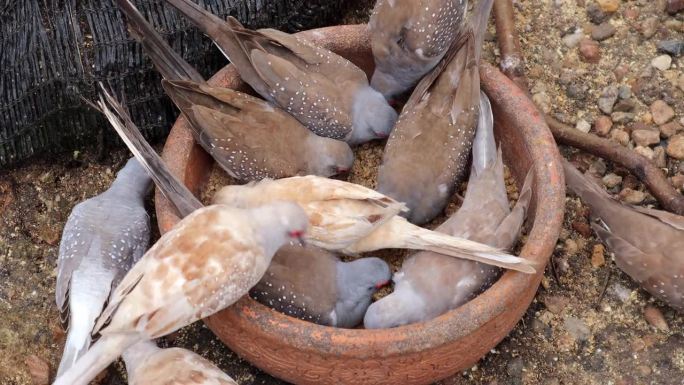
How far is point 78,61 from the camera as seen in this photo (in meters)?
3.22

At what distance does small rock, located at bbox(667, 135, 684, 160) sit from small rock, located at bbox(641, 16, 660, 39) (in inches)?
22.4

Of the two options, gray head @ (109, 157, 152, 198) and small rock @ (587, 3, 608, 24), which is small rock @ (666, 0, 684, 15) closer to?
small rock @ (587, 3, 608, 24)

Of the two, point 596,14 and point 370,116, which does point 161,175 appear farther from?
point 596,14

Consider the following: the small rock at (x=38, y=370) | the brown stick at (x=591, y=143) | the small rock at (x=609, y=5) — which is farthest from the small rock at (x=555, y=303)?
the small rock at (x=38, y=370)

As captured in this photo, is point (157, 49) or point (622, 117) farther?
point (622, 117)

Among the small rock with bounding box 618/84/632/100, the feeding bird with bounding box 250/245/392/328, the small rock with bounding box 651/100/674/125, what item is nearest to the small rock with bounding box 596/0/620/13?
the small rock with bounding box 618/84/632/100

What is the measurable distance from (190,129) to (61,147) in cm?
87

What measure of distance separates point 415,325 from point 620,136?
1569 mm

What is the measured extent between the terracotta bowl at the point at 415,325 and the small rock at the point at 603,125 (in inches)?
29.1

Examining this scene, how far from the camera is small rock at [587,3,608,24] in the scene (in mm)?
3930

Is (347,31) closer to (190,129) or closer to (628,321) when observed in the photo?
(190,129)

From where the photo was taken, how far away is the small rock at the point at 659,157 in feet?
11.6

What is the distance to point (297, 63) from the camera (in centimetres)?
307

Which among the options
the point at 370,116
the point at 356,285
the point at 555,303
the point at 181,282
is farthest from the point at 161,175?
the point at 555,303
